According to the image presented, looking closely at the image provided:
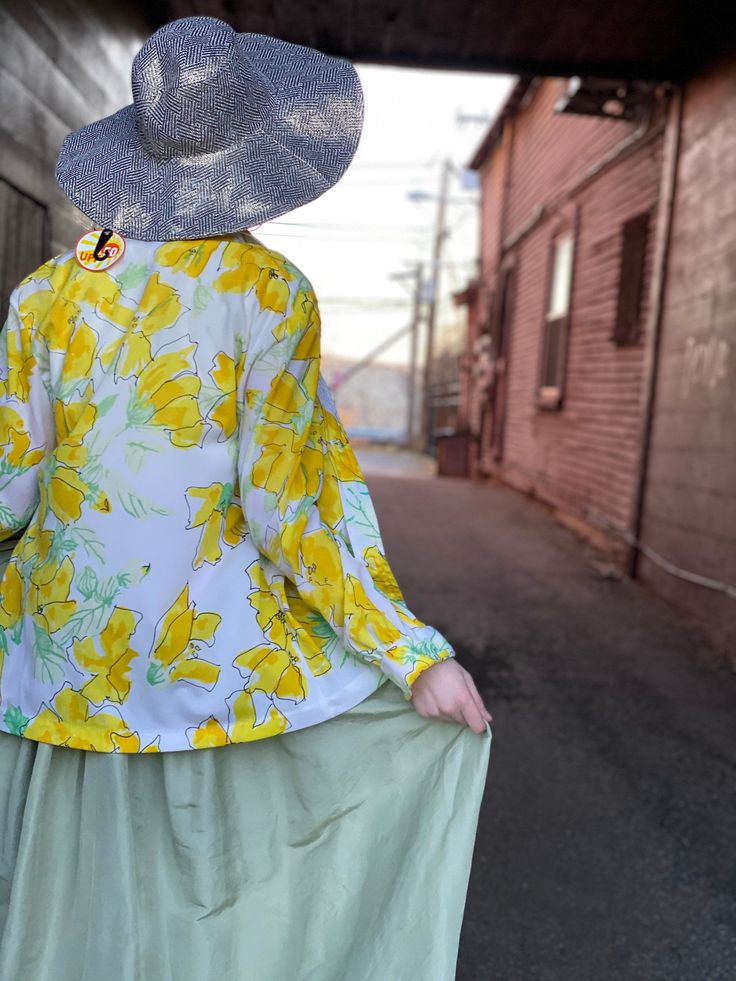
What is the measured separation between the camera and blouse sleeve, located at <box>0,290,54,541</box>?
1363 mm

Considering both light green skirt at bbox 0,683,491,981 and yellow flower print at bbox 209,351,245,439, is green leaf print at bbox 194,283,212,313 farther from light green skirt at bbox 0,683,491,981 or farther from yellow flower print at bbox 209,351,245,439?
light green skirt at bbox 0,683,491,981

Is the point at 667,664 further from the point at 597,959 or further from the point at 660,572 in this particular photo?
the point at 597,959

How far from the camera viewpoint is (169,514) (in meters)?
1.32

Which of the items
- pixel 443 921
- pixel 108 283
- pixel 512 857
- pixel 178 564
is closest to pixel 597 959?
pixel 512 857

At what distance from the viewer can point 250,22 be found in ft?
17.6

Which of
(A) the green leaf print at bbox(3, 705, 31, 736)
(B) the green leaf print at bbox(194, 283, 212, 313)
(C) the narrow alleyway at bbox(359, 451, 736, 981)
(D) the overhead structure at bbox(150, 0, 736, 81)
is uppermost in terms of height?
(D) the overhead structure at bbox(150, 0, 736, 81)

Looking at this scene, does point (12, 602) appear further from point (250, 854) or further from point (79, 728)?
point (250, 854)

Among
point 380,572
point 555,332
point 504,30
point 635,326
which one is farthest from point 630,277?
point 380,572

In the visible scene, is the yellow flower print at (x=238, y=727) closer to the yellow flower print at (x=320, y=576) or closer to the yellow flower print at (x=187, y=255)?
the yellow flower print at (x=320, y=576)

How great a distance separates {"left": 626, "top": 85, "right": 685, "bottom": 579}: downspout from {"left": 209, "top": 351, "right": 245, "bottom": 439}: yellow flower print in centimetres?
556

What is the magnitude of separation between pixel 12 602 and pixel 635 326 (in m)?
6.47

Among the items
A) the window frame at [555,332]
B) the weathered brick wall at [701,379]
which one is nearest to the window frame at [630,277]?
the weathered brick wall at [701,379]

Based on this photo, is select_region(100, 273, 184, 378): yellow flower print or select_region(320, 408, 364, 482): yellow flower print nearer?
select_region(100, 273, 184, 378): yellow flower print

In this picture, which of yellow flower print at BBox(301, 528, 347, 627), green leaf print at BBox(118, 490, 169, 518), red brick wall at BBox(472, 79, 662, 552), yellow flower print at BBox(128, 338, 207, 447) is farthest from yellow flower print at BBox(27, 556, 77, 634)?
red brick wall at BBox(472, 79, 662, 552)
